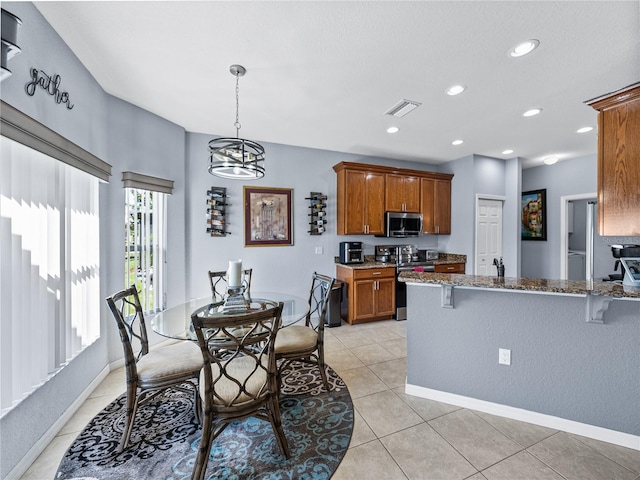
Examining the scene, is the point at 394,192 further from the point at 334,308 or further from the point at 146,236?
the point at 146,236

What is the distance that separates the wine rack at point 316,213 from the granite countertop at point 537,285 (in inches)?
88.6

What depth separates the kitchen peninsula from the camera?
175cm

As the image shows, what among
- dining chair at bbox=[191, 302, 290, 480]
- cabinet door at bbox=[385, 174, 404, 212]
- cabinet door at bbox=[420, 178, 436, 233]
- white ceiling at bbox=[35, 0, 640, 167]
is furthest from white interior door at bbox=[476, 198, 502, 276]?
dining chair at bbox=[191, 302, 290, 480]

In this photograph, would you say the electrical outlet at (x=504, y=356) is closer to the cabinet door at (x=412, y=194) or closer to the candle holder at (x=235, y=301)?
the candle holder at (x=235, y=301)

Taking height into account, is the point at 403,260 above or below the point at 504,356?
above

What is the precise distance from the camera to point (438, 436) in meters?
1.84

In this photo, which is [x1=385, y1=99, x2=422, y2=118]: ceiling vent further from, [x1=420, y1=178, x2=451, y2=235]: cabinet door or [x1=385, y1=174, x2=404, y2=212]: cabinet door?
[x1=420, y1=178, x2=451, y2=235]: cabinet door

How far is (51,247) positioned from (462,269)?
17.6ft

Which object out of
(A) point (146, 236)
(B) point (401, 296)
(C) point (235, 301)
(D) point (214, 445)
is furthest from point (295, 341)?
Answer: (B) point (401, 296)

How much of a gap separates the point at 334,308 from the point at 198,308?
7.06 ft

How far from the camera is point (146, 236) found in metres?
3.13

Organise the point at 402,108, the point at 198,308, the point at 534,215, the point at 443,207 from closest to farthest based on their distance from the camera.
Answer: the point at 198,308
the point at 402,108
the point at 443,207
the point at 534,215

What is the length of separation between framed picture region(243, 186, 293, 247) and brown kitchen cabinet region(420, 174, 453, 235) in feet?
8.12

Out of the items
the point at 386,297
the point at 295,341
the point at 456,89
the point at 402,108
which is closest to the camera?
the point at 295,341
